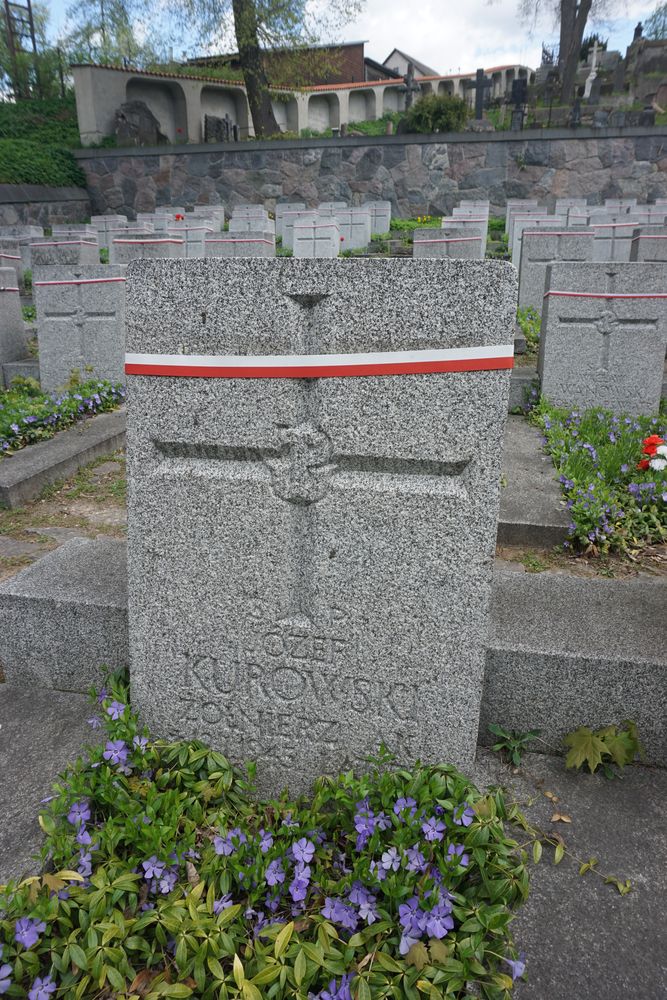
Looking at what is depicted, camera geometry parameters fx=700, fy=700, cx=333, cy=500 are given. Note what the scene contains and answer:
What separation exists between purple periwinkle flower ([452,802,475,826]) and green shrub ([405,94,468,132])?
22.9 m

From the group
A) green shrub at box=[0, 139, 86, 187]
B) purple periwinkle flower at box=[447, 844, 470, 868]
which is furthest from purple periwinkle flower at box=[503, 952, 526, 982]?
green shrub at box=[0, 139, 86, 187]

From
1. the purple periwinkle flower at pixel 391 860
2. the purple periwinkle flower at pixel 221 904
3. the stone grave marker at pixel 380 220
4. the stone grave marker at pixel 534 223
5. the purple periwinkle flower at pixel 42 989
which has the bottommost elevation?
the purple periwinkle flower at pixel 42 989

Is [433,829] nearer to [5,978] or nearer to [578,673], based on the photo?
[578,673]

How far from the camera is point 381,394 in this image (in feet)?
4.81

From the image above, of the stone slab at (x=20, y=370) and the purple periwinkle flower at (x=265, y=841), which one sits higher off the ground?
the stone slab at (x=20, y=370)

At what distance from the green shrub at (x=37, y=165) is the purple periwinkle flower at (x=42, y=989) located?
23.3m

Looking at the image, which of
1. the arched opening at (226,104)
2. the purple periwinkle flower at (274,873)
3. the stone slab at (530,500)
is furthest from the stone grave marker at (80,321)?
the arched opening at (226,104)

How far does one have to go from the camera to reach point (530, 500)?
11.5 feet

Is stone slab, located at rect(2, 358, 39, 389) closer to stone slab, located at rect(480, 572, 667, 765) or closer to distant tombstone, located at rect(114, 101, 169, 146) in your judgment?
stone slab, located at rect(480, 572, 667, 765)

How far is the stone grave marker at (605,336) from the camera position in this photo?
→ 186 inches

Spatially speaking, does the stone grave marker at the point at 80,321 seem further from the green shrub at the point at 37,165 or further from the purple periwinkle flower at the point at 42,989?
the green shrub at the point at 37,165

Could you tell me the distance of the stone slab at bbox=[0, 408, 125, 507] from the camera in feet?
13.1

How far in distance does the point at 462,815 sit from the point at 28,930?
0.88 meters

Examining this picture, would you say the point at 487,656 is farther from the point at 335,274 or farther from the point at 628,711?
the point at 335,274
